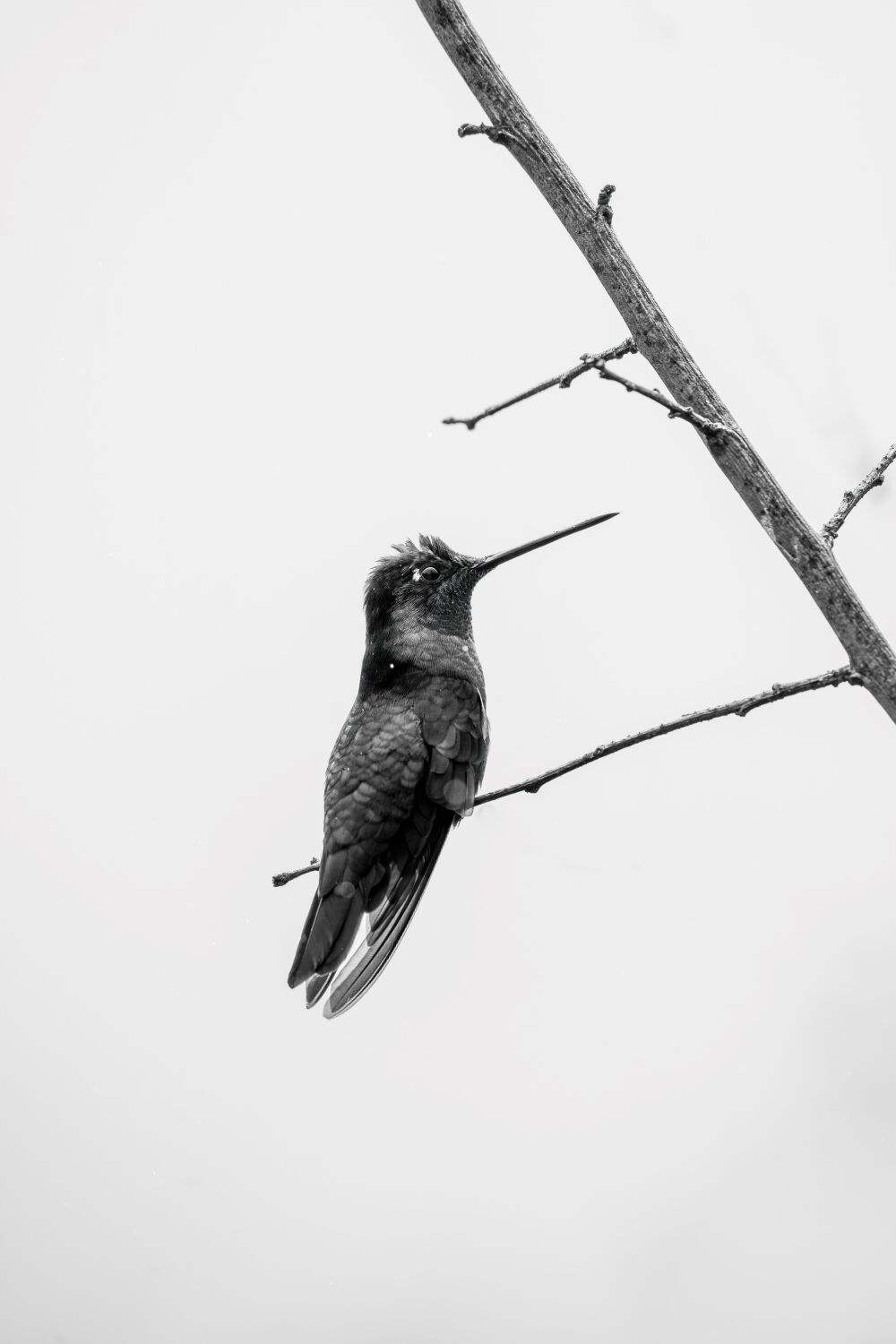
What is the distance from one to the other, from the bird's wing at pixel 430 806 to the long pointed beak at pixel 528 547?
0.21 m

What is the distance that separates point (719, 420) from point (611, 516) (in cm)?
27

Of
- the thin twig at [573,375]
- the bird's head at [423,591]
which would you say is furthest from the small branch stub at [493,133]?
the bird's head at [423,591]

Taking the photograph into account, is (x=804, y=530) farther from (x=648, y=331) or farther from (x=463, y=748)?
(x=463, y=748)

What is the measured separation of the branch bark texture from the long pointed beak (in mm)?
245

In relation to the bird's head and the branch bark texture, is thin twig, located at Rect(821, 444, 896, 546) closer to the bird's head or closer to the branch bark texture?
the branch bark texture

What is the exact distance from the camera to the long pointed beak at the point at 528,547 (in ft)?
4.76

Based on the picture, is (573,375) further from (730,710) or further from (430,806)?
(430,806)

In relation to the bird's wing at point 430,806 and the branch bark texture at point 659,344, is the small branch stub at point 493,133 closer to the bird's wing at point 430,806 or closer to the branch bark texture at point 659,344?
the branch bark texture at point 659,344

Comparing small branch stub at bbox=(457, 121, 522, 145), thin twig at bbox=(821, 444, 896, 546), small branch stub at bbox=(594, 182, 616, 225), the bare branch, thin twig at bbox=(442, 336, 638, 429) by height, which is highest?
small branch stub at bbox=(457, 121, 522, 145)

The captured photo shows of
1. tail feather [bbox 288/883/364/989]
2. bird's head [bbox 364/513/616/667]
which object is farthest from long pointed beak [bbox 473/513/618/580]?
tail feather [bbox 288/883/364/989]

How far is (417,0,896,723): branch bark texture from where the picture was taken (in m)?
1.10

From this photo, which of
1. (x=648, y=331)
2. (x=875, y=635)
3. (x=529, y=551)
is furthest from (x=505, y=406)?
(x=529, y=551)

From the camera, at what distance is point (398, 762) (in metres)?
1.78

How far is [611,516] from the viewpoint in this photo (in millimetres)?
1382
